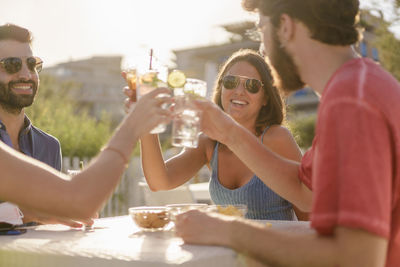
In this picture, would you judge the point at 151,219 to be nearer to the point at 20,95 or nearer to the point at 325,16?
the point at 325,16

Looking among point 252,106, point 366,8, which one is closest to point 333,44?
point 252,106

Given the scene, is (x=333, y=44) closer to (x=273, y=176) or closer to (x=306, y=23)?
(x=306, y=23)

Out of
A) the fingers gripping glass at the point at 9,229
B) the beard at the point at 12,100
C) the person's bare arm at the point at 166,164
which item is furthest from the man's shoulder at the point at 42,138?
the fingers gripping glass at the point at 9,229

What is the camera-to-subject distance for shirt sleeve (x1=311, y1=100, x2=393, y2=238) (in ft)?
4.46

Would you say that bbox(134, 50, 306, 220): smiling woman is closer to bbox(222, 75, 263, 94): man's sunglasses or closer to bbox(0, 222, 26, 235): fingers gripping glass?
bbox(222, 75, 263, 94): man's sunglasses

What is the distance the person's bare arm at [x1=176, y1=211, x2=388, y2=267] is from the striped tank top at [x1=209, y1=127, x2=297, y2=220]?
1.54 meters

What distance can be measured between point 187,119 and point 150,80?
264 mm

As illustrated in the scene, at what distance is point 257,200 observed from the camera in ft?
11.0

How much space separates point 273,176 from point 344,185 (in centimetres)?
115

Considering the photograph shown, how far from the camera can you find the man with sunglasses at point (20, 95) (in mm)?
3861

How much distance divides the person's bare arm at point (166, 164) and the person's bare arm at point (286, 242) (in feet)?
4.57

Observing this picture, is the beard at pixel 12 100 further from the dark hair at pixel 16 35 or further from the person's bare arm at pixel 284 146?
the person's bare arm at pixel 284 146

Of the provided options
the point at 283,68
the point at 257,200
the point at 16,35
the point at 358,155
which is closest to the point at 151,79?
the point at 283,68

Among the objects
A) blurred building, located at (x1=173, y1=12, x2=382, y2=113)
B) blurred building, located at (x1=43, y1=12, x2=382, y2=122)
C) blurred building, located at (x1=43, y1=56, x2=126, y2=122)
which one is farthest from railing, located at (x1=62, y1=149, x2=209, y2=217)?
blurred building, located at (x1=43, y1=56, x2=126, y2=122)
